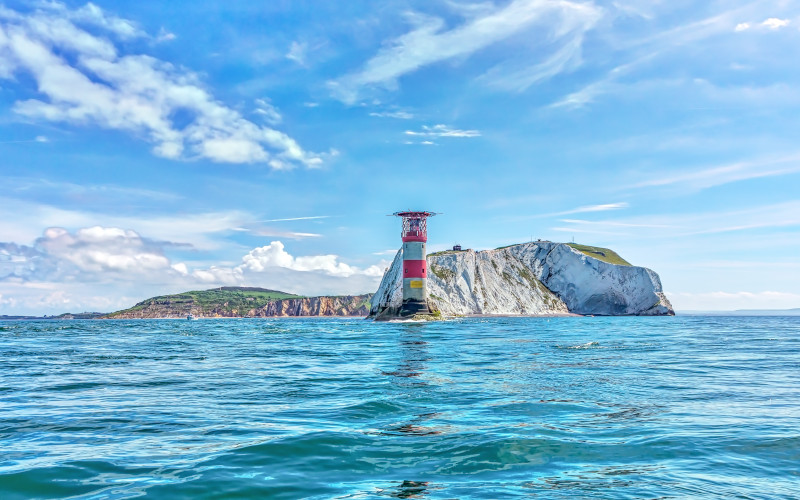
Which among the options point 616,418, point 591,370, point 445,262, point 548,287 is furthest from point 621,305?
point 616,418

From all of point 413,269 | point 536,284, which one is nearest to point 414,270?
point 413,269

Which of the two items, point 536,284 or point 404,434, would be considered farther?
point 536,284

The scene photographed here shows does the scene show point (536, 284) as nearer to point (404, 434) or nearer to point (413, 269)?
point (413, 269)

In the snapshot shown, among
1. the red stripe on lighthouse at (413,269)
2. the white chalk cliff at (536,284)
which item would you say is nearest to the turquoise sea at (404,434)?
the red stripe on lighthouse at (413,269)

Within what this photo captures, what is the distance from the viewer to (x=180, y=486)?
7680mm

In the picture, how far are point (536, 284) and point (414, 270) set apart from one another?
7843 centimetres

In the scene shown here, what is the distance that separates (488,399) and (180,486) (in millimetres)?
9649

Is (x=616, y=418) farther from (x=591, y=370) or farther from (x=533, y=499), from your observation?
(x=591, y=370)

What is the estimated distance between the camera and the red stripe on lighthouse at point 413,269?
3957 inches

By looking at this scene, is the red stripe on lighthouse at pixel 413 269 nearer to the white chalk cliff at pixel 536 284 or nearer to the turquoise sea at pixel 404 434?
the white chalk cliff at pixel 536 284

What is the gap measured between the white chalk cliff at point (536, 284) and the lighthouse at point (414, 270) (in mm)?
37210

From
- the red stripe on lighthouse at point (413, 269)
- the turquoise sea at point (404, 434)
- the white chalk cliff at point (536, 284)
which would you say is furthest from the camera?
the white chalk cliff at point (536, 284)

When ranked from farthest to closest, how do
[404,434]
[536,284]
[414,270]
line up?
[536,284] < [414,270] < [404,434]

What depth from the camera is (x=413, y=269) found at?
100 m
